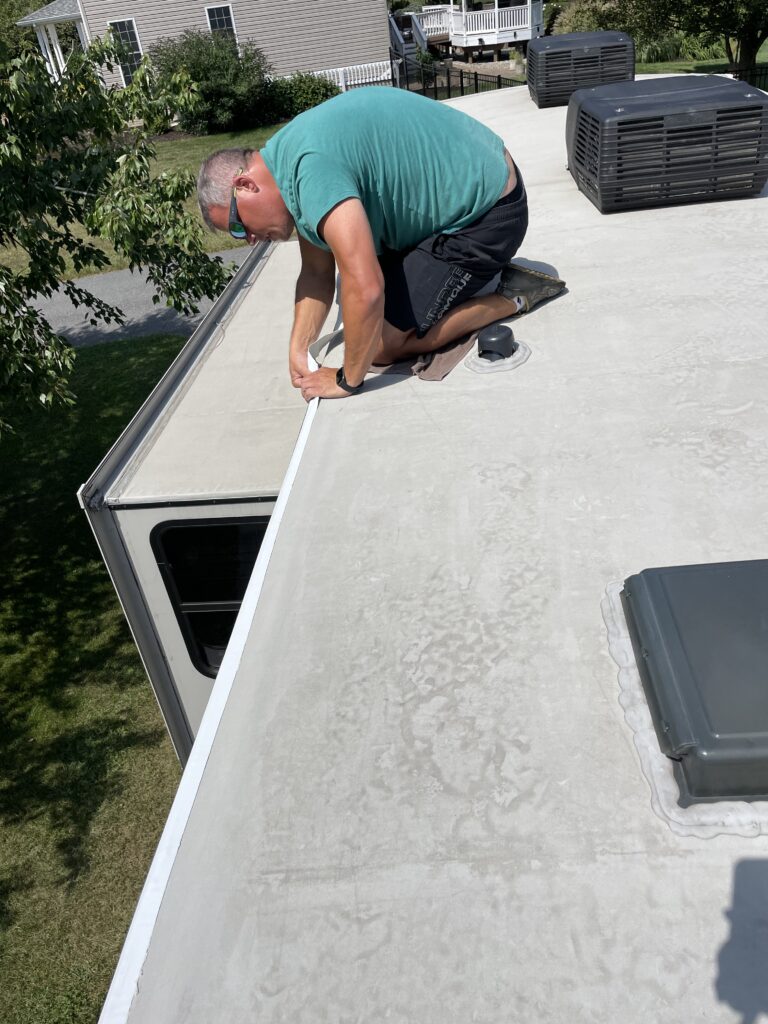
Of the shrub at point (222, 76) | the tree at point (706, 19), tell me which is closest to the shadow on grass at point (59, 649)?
the tree at point (706, 19)

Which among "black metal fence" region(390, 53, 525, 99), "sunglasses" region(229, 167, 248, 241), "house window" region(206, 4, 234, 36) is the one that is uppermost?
"sunglasses" region(229, 167, 248, 241)

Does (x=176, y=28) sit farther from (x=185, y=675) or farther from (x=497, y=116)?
(x=185, y=675)

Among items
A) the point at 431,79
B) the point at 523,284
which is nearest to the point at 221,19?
the point at 431,79

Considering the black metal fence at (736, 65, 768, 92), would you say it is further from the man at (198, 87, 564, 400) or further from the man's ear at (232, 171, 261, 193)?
the man's ear at (232, 171, 261, 193)

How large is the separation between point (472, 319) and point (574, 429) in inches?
38.0

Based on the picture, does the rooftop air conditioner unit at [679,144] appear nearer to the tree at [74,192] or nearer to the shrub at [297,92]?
the tree at [74,192]

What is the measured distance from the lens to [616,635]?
1689mm

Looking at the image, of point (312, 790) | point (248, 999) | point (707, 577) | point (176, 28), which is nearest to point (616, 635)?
point (707, 577)

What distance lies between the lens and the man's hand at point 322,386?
9.95 ft

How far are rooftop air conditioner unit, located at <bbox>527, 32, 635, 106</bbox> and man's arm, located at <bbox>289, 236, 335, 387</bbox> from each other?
532cm

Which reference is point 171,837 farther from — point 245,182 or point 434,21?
point 434,21

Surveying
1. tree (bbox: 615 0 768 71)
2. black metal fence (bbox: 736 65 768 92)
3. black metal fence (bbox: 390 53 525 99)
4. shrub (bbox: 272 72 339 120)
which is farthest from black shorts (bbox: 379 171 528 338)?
shrub (bbox: 272 72 339 120)

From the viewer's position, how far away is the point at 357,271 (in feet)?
8.27

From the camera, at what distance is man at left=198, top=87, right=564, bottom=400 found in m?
2.55
